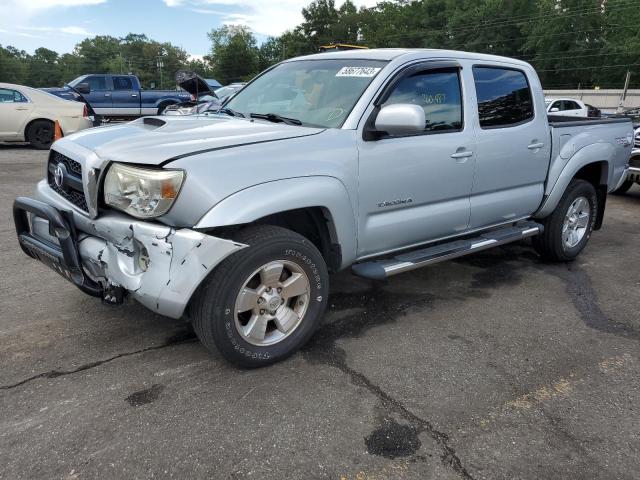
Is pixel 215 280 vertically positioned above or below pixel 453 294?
above

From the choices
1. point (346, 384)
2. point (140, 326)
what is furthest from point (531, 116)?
point (140, 326)

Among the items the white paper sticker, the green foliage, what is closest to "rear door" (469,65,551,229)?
the white paper sticker

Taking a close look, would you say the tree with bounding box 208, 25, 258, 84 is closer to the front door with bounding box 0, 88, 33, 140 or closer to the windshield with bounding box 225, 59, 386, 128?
the front door with bounding box 0, 88, 33, 140

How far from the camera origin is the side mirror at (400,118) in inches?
123

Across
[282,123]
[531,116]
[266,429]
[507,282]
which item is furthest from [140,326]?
[531,116]

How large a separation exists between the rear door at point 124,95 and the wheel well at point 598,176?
16603 mm

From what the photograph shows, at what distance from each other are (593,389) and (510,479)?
3.41 ft

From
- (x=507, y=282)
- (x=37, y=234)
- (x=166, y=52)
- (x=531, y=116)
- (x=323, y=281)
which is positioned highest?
(x=166, y=52)

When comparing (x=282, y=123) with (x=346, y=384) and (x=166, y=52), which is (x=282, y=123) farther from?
(x=166, y=52)

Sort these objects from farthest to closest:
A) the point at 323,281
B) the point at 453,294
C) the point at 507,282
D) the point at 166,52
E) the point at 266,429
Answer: the point at 166,52 < the point at 507,282 < the point at 453,294 < the point at 323,281 < the point at 266,429

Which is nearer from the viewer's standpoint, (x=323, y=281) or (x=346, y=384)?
(x=346, y=384)

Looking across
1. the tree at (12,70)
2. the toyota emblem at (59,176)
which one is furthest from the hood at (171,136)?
the tree at (12,70)

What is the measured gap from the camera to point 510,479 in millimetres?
2271

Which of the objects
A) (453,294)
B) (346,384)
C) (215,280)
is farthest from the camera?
(453,294)
